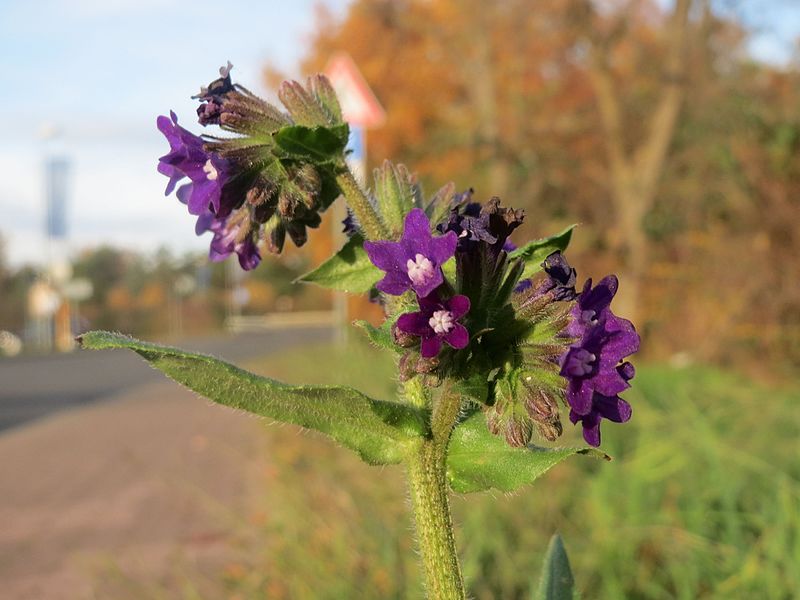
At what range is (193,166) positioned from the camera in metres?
1.46

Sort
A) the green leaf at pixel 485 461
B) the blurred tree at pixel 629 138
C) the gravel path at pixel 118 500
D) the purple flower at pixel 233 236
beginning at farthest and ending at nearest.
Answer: the blurred tree at pixel 629 138 < the gravel path at pixel 118 500 < the purple flower at pixel 233 236 < the green leaf at pixel 485 461

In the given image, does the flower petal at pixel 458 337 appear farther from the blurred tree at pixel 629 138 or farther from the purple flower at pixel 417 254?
the blurred tree at pixel 629 138

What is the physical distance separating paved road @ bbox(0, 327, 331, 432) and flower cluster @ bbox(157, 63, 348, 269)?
866 centimetres

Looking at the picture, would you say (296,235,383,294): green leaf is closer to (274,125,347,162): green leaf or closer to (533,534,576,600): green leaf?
(274,125,347,162): green leaf

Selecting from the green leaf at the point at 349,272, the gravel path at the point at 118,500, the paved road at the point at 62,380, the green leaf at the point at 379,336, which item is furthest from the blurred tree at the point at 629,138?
the green leaf at the point at 379,336

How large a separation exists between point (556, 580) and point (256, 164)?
89 cm

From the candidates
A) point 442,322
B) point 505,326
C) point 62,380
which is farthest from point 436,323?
point 62,380

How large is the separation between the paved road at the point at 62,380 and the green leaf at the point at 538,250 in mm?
8894

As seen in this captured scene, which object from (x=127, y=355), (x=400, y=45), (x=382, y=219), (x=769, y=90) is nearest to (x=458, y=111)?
(x=400, y=45)

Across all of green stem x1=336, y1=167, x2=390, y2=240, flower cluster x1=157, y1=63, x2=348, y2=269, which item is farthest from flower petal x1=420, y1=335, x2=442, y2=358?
flower cluster x1=157, y1=63, x2=348, y2=269

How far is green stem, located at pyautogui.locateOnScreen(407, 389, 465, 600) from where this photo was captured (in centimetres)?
137

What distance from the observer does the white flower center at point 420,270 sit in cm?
124

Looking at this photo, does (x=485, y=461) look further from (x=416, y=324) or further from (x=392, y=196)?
(x=392, y=196)

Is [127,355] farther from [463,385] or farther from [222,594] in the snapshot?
[463,385]
